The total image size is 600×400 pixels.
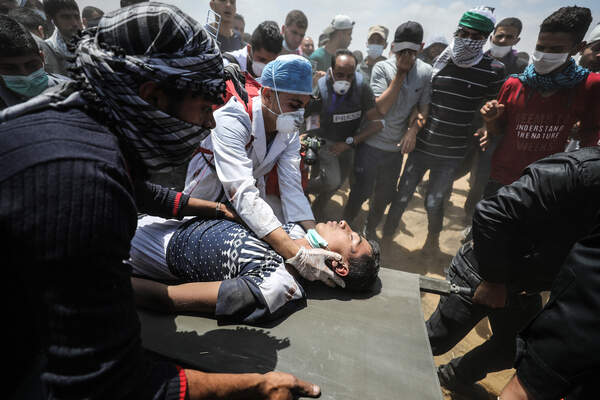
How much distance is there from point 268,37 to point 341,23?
2971 mm

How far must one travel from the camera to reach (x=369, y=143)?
422 centimetres

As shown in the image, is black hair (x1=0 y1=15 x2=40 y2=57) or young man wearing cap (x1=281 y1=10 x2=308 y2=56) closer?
black hair (x1=0 y1=15 x2=40 y2=57)

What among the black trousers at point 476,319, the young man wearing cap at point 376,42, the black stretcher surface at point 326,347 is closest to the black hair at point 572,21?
the black trousers at point 476,319

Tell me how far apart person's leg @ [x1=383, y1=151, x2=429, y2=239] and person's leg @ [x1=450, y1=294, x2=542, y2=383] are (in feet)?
7.20

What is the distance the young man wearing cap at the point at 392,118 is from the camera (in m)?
3.51

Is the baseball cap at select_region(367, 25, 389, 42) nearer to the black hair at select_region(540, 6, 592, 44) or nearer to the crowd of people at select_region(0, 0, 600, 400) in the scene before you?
the crowd of people at select_region(0, 0, 600, 400)

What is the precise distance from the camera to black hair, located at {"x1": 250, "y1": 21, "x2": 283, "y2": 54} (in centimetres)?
361

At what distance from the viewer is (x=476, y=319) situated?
2.28 metres

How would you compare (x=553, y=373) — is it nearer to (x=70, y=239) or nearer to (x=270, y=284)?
(x=270, y=284)

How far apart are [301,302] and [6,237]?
1.55 m

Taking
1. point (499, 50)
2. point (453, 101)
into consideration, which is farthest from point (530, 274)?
point (499, 50)

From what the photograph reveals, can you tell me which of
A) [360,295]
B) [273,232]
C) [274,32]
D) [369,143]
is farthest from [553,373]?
[274,32]

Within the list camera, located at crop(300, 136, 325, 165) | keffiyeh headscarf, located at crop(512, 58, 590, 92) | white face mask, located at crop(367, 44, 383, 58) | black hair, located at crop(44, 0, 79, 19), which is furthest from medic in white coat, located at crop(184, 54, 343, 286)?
white face mask, located at crop(367, 44, 383, 58)

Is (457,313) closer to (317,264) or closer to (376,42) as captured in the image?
(317,264)
